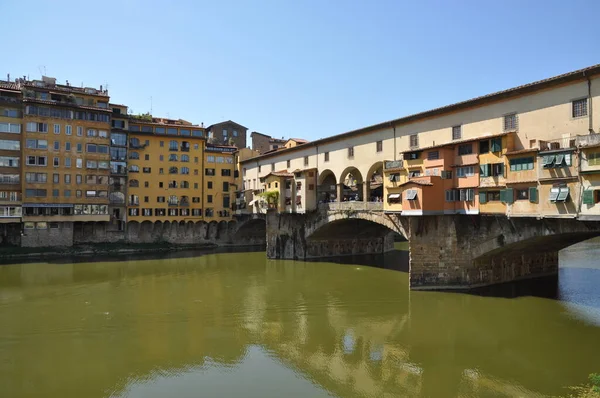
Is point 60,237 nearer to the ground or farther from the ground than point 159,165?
nearer to the ground

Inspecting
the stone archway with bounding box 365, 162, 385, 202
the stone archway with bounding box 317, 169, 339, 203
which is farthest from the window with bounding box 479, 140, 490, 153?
the stone archway with bounding box 317, 169, 339, 203

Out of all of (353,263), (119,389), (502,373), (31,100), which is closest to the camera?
(119,389)

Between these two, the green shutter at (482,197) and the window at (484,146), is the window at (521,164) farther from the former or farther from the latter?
the green shutter at (482,197)

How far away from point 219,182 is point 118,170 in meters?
13.3

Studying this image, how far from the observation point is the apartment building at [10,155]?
150 ft

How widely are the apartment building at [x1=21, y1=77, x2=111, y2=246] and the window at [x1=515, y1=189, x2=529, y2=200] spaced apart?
44.4m

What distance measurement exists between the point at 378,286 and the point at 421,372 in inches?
600

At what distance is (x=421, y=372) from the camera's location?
15.8m

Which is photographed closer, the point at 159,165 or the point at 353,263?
the point at 353,263

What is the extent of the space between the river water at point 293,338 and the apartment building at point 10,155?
49.4ft

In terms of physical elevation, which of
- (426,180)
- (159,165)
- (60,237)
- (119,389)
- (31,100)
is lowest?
(119,389)

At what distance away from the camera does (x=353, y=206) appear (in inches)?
1452

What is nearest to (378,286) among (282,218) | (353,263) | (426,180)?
(426,180)

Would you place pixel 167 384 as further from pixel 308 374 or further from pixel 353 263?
pixel 353 263
